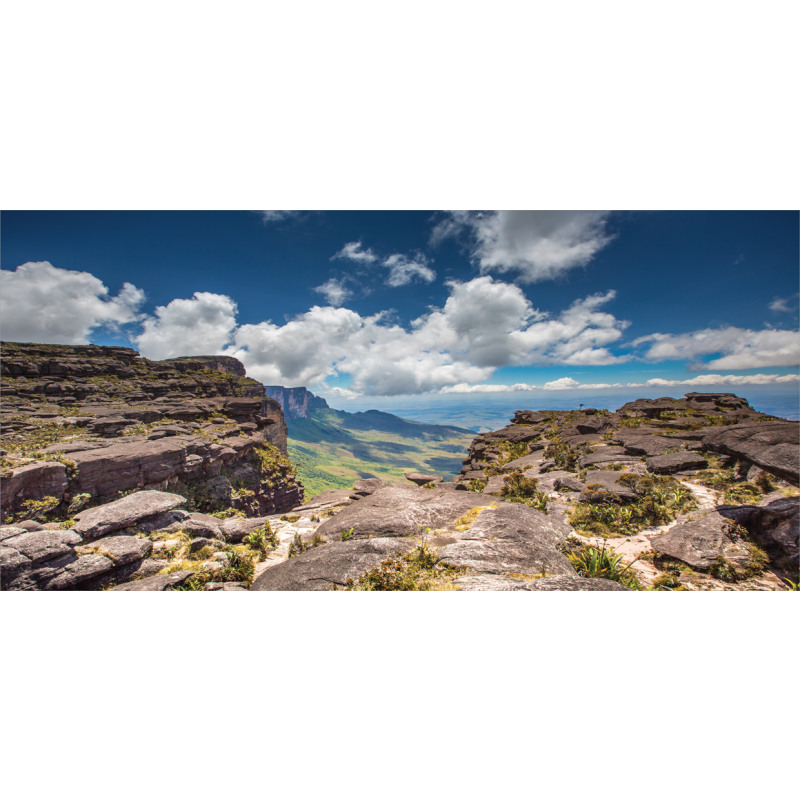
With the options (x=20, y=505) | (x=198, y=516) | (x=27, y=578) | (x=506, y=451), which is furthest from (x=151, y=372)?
(x=506, y=451)

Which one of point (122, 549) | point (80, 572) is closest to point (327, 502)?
point (122, 549)

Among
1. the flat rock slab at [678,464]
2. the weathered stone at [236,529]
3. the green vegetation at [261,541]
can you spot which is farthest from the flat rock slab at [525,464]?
the weathered stone at [236,529]

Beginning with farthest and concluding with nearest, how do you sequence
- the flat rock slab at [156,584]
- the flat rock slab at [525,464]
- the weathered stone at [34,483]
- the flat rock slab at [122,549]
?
the flat rock slab at [525,464], the weathered stone at [34,483], the flat rock slab at [122,549], the flat rock slab at [156,584]

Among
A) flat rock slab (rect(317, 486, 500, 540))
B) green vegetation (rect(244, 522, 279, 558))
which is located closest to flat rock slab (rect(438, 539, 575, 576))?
flat rock slab (rect(317, 486, 500, 540))

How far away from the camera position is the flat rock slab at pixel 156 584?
562 centimetres

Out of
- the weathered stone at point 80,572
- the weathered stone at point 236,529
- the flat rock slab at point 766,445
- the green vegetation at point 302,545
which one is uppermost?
the flat rock slab at point 766,445

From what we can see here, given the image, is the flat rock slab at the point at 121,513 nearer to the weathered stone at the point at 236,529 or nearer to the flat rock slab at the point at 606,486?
the weathered stone at the point at 236,529

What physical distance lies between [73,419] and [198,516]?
53.2 ft

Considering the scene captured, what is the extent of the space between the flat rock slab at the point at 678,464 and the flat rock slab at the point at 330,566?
12.0 m

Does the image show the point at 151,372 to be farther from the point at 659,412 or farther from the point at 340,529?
the point at 659,412

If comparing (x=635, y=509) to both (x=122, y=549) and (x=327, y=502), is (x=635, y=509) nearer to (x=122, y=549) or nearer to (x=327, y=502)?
(x=327, y=502)

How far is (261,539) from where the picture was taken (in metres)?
7.73

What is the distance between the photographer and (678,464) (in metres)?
11.6

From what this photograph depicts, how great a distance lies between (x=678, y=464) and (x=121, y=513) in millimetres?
20051
